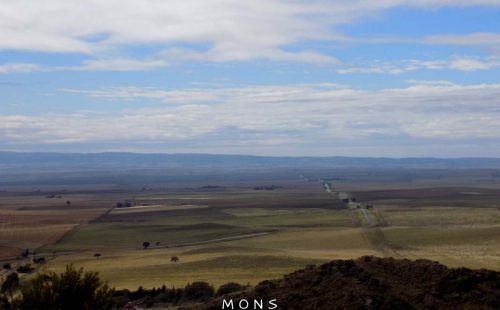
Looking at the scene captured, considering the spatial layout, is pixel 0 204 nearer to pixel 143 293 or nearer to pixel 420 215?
pixel 420 215

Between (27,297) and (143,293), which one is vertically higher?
(27,297)

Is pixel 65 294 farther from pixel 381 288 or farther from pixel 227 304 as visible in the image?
pixel 381 288

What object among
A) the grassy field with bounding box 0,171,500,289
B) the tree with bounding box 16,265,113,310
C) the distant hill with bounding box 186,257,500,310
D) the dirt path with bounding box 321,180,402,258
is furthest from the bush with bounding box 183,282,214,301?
the dirt path with bounding box 321,180,402,258

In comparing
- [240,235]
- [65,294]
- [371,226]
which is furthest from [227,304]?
[371,226]

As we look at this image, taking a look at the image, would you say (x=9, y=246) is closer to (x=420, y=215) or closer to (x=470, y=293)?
(x=420, y=215)

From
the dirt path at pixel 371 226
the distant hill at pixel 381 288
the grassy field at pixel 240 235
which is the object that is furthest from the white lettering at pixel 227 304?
the dirt path at pixel 371 226

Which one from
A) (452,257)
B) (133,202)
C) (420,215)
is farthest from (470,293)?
(133,202)

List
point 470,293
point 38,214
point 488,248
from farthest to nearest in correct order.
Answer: point 38,214 < point 488,248 < point 470,293

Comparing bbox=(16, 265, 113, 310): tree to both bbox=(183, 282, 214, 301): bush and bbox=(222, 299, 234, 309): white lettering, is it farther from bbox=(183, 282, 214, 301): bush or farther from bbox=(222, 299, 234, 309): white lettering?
bbox=(183, 282, 214, 301): bush

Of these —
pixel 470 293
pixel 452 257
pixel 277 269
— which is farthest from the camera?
→ pixel 452 257

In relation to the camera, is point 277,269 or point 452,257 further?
point 452,257
